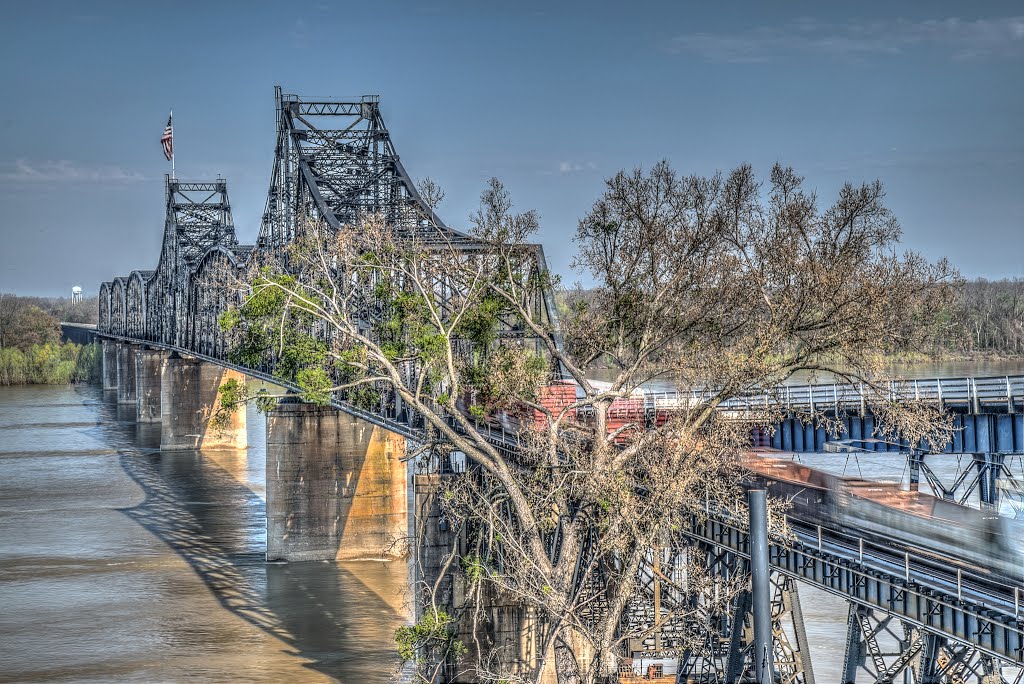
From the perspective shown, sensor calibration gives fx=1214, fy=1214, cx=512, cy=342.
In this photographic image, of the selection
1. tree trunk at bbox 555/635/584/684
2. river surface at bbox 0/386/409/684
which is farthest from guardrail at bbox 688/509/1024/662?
river surface at bbox 0/386/409/684

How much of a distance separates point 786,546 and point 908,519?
11.2 feet

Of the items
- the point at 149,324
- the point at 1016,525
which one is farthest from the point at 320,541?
the point at 149,324

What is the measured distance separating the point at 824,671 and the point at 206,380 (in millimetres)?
77044

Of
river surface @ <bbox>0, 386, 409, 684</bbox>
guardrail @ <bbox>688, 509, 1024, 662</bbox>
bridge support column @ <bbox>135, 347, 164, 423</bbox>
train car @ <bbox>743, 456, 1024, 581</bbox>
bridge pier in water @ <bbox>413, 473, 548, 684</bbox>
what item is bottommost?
river surface @ <bbox>0, 386, 409, 684</bbox>

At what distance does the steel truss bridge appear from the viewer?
64.9 feet

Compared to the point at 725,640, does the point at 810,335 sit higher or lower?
higher

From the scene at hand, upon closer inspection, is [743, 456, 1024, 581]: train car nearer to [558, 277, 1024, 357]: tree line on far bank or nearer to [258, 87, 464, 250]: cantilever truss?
[258, 87, 464, 250]: cantilever truss

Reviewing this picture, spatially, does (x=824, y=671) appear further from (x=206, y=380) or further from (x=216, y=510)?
(x=206, y=380)

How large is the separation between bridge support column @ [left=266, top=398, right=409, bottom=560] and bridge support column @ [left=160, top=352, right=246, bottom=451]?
42.3 meters

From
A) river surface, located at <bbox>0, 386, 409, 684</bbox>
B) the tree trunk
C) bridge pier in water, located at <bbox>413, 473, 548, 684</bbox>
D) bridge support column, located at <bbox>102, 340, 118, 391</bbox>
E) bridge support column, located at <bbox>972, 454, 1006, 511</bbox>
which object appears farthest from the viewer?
bridge support column, located at <bbox>102, 340, 118, 391</bbox>

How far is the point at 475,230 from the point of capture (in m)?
27.4

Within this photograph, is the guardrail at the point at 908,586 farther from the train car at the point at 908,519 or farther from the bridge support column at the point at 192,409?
the bridge support column at the point at 192,409

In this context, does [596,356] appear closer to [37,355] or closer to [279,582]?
[279,582]

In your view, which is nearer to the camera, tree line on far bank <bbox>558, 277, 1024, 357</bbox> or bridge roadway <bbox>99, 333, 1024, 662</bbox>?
bridge roadway <bbox>99, 333, 1024, 662</bbox>
